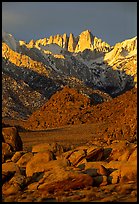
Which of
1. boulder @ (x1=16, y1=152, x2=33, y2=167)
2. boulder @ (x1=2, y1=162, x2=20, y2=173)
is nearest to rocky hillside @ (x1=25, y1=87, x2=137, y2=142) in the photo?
→ boulder @ (x1=16, y1=152, x2=33, y2=167)

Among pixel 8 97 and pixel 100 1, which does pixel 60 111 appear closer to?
pixel 100 1

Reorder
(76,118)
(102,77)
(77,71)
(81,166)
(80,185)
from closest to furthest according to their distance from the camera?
1. (80,185)
2. (81,166)
3. (76,118)
4. (77,71)
5. (102,77)

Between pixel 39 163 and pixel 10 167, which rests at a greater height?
pixel 39 163

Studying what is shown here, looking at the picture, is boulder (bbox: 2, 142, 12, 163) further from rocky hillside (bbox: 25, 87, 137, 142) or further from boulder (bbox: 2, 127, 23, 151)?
rocky hillside (bbox: 25, 87, 137, 142)

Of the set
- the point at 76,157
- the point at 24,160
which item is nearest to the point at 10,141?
the point at 24,160

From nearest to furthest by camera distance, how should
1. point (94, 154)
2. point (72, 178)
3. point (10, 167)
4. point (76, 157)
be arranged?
point (72, 178) → point (10, 167) → point (76, 157) → point (94, 154)

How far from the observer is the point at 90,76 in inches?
6742

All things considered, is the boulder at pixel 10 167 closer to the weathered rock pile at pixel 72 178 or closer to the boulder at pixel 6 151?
the weathered rock pile at pixel 72 178

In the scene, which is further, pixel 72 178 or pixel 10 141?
pixel 10 141

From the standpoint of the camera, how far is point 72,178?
34.3ft

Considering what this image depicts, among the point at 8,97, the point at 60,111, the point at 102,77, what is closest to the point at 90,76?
the point at 102,77

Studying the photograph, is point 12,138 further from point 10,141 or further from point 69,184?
point 69,184

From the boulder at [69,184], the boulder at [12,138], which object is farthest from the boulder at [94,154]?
the boulder at [12,138]

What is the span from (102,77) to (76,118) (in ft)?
453
